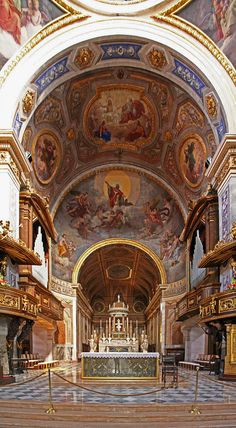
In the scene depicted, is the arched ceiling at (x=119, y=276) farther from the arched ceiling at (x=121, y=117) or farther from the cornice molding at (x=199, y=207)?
the cornice molding at (x=199, y=207)

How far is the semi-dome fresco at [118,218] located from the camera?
26844mm

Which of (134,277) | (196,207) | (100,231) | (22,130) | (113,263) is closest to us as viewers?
(22,130)

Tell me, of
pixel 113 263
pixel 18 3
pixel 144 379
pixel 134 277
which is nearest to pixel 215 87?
pixel 18 3

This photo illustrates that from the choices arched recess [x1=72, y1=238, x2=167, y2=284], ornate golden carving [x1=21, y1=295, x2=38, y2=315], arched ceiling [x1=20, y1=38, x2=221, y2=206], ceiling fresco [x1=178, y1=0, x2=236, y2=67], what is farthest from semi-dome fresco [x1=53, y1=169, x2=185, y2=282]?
ornate golden carving [x1=21, y1=295, x2=38, y2=315]

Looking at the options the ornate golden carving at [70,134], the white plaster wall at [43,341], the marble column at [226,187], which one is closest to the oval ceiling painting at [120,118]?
the ornate golden carving at [70,134]

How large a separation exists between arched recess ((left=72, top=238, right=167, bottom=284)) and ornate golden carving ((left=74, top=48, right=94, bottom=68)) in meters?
11.7

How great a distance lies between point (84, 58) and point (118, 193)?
997 cm

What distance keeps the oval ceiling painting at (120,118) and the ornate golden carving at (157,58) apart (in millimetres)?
2885

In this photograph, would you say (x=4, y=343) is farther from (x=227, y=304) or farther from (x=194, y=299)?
(x=194, y=299)

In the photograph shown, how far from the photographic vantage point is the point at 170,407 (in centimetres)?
851

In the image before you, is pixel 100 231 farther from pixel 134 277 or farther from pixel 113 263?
pixel 134 277

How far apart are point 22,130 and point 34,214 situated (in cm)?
286

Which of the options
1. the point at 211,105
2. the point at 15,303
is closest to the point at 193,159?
the point at 211,105

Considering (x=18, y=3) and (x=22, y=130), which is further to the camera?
(x=22, y=130)
